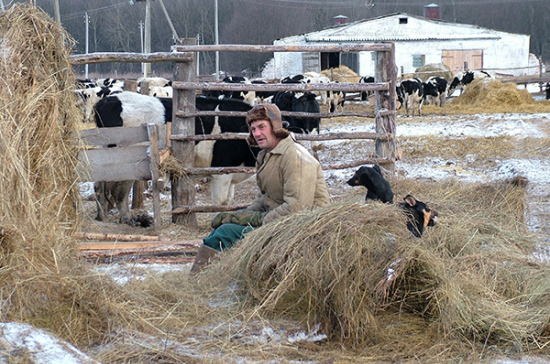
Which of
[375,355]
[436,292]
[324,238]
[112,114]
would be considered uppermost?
[112,114]

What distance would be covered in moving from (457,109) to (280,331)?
1664 cm

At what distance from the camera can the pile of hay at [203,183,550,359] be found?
13.1 ft

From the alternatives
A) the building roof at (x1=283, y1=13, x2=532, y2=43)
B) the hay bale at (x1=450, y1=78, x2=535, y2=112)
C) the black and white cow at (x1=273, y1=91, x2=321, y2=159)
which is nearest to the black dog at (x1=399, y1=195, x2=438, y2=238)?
the black and white cow at (x1=273, y1=91, x2=321, y2=159)

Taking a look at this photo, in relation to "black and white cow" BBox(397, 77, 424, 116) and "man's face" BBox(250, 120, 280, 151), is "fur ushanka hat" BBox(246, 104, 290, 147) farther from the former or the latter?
"black and white cow" BBox(397, 77, 424, 116)

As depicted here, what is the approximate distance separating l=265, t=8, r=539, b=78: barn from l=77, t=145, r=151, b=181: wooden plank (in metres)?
30.9

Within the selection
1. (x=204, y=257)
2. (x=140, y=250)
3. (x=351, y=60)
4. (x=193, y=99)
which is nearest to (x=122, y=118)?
(x=193, y=99)

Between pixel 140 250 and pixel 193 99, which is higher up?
pixel 193 99

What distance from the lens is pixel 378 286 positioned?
4.07 meters

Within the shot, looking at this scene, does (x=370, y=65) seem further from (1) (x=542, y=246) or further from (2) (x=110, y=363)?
(2) (x=110, y=363)

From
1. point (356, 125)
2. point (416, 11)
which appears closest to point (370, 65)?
point (356, 125)

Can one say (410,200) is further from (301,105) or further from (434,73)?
(434,73)

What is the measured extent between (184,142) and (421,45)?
32.1 m

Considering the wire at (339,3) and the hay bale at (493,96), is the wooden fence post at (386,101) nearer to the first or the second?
the hay bale at (493,96)

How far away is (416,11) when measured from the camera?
7581cm
